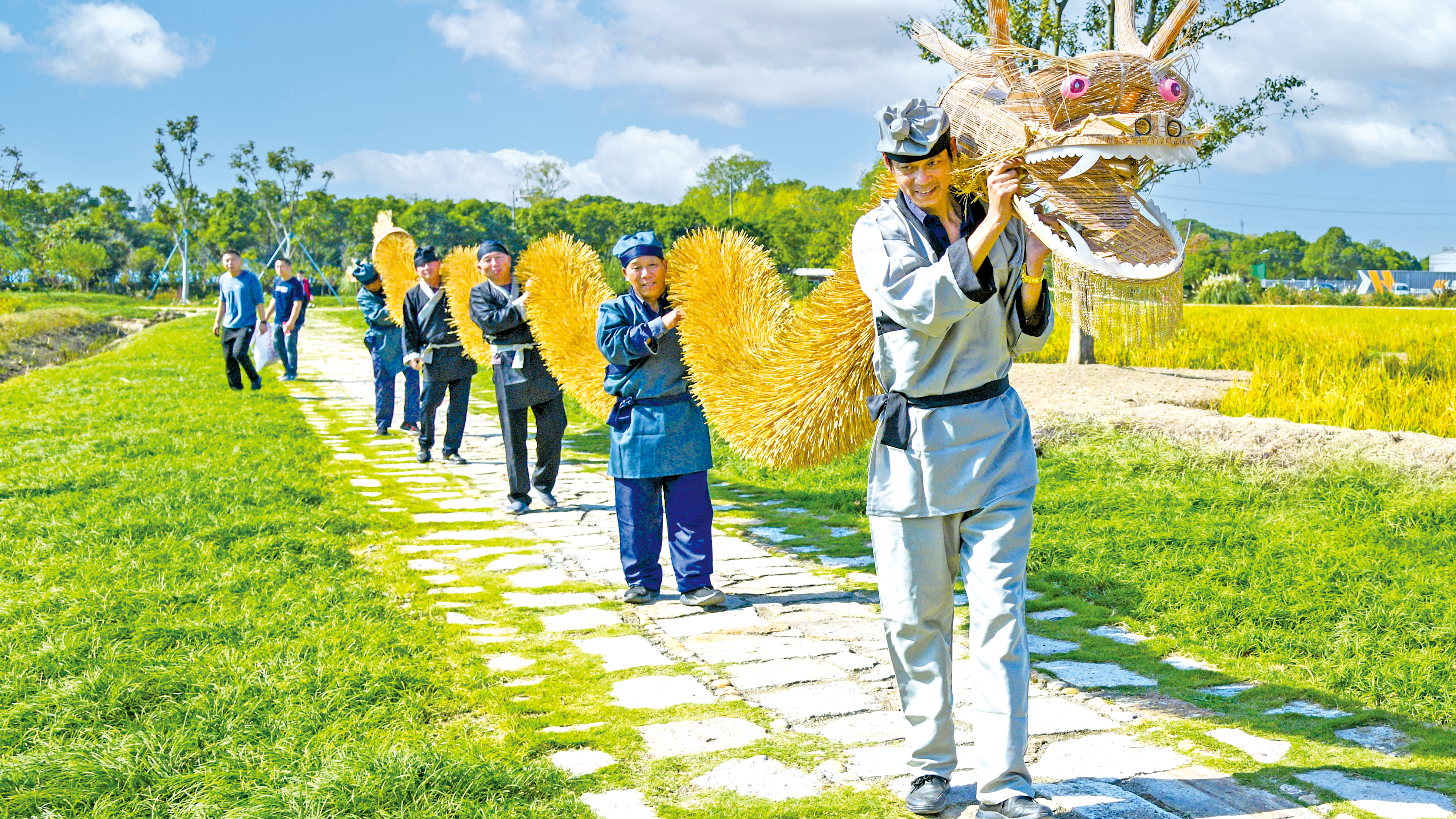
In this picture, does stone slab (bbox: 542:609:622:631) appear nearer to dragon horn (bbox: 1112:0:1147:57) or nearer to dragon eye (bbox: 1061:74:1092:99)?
dragon eye (bbox: 1061:74:1092:99)

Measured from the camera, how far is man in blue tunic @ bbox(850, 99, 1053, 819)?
9.83 ft

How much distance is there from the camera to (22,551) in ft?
19.0

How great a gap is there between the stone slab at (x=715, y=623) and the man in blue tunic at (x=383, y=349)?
657cm

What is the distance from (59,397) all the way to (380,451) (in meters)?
5.54

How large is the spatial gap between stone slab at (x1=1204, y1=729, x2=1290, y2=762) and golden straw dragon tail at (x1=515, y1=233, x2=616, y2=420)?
366 centimetres

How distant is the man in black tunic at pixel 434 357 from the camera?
947cm

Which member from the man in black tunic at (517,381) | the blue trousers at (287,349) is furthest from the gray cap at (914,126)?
the blue trousers at (287,349)

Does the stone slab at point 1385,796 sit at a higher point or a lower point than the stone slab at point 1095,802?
lower

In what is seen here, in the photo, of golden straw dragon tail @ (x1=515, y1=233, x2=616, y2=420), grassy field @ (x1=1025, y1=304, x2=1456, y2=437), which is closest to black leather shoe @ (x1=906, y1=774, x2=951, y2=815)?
grassy field @ (x1=1025, y1=304, x2=1456, y2=437)

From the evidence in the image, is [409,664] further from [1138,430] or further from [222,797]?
[1138,430]

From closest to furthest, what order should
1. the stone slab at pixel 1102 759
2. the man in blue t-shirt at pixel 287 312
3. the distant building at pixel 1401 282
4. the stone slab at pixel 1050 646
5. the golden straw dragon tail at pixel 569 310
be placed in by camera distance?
the stone slab at pixel 1102 759
the stone slab at pixel 1050 646
the golden straw dragon tail at pixel 569 310
the man in blue t-shirt at pixel 287 312
the distant building at pixel 1401 282

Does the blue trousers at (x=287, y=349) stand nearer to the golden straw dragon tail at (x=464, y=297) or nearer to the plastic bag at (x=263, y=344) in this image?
the plastic bag at (x=263, y=344)

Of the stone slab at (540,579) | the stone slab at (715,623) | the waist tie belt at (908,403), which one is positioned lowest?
the stone slab at (715,623)

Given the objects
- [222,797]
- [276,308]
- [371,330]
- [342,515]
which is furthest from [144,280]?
[222,797]
